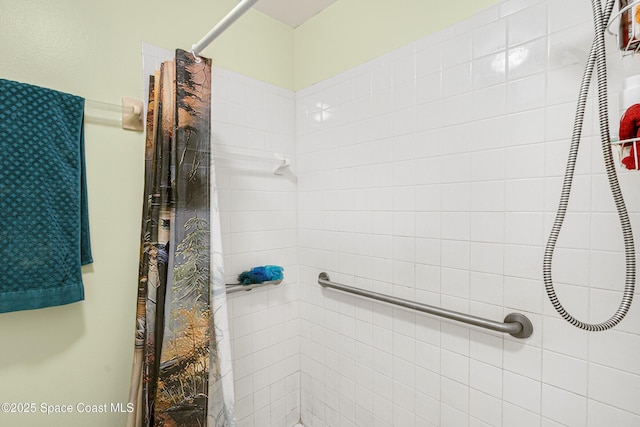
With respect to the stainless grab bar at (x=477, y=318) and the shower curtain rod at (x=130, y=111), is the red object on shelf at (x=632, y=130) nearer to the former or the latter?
the stainless grab bar at (x=477, y=318)

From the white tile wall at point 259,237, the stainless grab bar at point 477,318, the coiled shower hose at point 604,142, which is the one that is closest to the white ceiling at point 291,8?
the white tile wall at point 259,237

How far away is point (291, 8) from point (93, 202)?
4.09 ft

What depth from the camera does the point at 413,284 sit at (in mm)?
1185

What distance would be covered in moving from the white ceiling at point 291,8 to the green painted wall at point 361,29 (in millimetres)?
32

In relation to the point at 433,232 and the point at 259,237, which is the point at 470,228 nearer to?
the point at 433,232

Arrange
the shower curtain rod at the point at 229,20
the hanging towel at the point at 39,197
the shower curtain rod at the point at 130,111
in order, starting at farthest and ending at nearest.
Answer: the shower curtain rod at the point at 130,111
the hanging towel at the point at 39,197
the shower curtain rod at the point at 229,20

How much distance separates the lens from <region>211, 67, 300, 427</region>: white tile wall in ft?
4.58

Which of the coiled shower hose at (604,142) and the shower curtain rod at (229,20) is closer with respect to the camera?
the coiled shower hose at (604,142)

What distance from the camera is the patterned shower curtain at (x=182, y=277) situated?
3.07 feet

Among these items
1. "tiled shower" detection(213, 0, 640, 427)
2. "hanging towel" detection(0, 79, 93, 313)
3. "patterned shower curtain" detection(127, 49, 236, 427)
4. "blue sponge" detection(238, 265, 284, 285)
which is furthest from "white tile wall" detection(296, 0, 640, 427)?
"hanging towel" detection(0, 79, 93, 313)

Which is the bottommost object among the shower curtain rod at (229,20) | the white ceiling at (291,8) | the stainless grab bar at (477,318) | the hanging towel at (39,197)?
the stainless grab bar at (477,318)

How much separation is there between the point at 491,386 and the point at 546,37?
3.55 feet

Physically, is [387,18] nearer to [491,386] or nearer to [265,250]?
[265,250]

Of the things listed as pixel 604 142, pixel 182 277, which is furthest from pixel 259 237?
pixel 604 142
